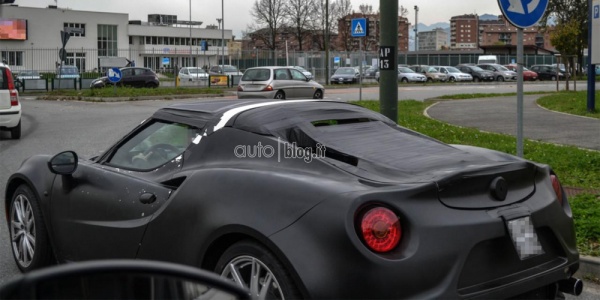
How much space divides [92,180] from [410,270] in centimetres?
235

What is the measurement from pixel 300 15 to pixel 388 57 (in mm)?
70912

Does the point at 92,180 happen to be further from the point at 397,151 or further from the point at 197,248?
the point at 397,151

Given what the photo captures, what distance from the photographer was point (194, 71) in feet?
177

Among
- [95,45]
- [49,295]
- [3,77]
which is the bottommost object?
[49,295]

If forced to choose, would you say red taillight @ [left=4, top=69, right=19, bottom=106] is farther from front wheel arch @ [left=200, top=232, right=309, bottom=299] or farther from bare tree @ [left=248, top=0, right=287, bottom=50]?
bare tree @ [left=248, top=0, right=287, bottom=50]

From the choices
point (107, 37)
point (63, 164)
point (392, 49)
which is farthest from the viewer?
point (107, 37)

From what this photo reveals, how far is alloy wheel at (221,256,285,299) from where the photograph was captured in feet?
11.0

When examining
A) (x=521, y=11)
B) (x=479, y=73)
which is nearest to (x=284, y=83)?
(x=521, y=11)

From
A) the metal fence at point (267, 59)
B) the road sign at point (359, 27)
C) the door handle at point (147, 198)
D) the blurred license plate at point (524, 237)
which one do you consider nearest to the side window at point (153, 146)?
the door handle at point (147, 198)

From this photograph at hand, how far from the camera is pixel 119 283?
6.14ft

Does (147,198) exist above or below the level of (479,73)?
below

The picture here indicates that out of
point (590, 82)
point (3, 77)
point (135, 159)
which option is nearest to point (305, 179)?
point (135, 159)

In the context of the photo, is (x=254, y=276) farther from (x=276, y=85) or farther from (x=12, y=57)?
(x=12, y=57)

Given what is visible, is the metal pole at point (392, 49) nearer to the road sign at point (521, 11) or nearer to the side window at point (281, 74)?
the road sign at point (521, 11)
